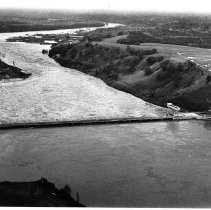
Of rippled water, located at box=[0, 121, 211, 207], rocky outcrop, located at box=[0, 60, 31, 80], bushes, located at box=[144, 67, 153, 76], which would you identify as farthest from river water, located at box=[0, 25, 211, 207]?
bushes, located at box=[144, 67, 153, 76]

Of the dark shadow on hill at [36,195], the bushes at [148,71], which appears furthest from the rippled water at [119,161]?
the bushes at [148,71]

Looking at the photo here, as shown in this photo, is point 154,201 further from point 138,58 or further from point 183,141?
point 138,58

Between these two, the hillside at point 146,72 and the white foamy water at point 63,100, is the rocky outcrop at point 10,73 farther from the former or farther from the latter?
the hillside at point 146,72

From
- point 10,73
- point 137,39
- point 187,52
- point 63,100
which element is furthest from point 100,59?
point 63,100

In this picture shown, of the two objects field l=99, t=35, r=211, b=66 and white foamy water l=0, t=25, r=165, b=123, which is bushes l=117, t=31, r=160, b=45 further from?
white foamy water l=0, t=25, r=165, b=123

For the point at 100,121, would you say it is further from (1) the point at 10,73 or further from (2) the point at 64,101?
(1) the point at 10,73

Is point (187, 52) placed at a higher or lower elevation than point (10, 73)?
higher

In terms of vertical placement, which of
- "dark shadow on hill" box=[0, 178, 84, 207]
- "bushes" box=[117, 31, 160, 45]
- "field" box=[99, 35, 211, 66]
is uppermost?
"field" box=[99, 35, 211, 66]
